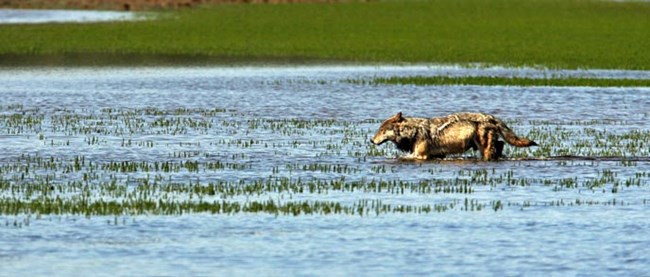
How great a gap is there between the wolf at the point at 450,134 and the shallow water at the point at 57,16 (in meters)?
66.9

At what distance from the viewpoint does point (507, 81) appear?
163 feet

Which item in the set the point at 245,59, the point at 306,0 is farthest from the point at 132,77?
the point at 306,0

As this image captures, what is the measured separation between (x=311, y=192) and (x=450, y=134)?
12.7ft

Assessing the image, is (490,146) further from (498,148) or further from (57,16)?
(57,16)

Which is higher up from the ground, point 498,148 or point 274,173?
point 498,148

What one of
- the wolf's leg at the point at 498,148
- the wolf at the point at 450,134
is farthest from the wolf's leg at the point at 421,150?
the wolf's leg at the point at 498,148

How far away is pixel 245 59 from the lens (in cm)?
6450

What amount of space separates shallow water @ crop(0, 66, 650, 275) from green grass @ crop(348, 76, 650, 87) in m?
7.83

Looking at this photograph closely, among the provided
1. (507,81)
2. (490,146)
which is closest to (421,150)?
(490,146)

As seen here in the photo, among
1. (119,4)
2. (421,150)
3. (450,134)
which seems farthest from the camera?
(119,4)

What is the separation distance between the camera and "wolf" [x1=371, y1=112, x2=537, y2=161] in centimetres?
2566

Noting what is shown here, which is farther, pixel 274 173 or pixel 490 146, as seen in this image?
pixel 490 146

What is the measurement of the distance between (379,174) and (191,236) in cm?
640

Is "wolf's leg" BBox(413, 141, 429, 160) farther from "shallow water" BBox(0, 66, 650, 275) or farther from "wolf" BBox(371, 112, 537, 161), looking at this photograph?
"shallow water" BBox(0, 66, 650, 275)
